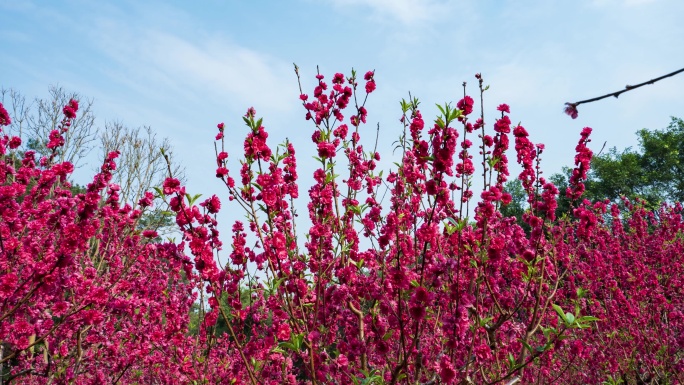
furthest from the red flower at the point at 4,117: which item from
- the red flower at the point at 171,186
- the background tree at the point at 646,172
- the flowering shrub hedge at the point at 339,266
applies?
the background tree at the point at 646,172

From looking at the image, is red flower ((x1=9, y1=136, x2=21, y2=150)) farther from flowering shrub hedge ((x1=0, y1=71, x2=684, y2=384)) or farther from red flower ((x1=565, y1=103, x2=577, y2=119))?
red flower ((x1=565, y1=103, x2=577, y2=119))

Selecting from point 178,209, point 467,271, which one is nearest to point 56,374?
point 178,209

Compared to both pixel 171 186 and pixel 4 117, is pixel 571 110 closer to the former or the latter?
pixel 171 186

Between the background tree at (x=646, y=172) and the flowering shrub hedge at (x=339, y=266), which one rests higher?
the background tree at (x=646, y=172)

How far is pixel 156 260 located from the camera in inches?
313

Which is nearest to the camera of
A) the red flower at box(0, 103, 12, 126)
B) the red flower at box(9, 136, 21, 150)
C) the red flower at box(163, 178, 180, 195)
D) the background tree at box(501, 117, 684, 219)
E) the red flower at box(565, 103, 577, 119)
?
the red flower at box(565, 103, 577, 119)

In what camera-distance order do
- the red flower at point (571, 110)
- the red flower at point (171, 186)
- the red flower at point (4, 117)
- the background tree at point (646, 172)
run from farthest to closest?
1. the background tree at point (646, 172)
2. the red flower at point (4, 117)
3. the red flower at point (171, 186)
4. the red flower at point (571, 110)

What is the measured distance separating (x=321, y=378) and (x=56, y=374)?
13.3ft

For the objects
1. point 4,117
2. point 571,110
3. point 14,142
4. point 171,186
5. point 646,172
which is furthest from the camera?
point 646,172

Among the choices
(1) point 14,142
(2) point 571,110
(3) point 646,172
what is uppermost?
(3) point 646,172

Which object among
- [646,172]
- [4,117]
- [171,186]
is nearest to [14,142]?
[4,117]

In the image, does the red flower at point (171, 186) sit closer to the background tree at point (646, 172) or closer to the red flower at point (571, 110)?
the red flower at point (571, 110)

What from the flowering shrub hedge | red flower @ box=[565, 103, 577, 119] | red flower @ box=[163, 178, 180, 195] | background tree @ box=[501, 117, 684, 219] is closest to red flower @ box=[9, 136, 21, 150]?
the flowering shrub hedge

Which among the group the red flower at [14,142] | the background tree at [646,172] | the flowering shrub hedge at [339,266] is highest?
the background tree at [646,172]
